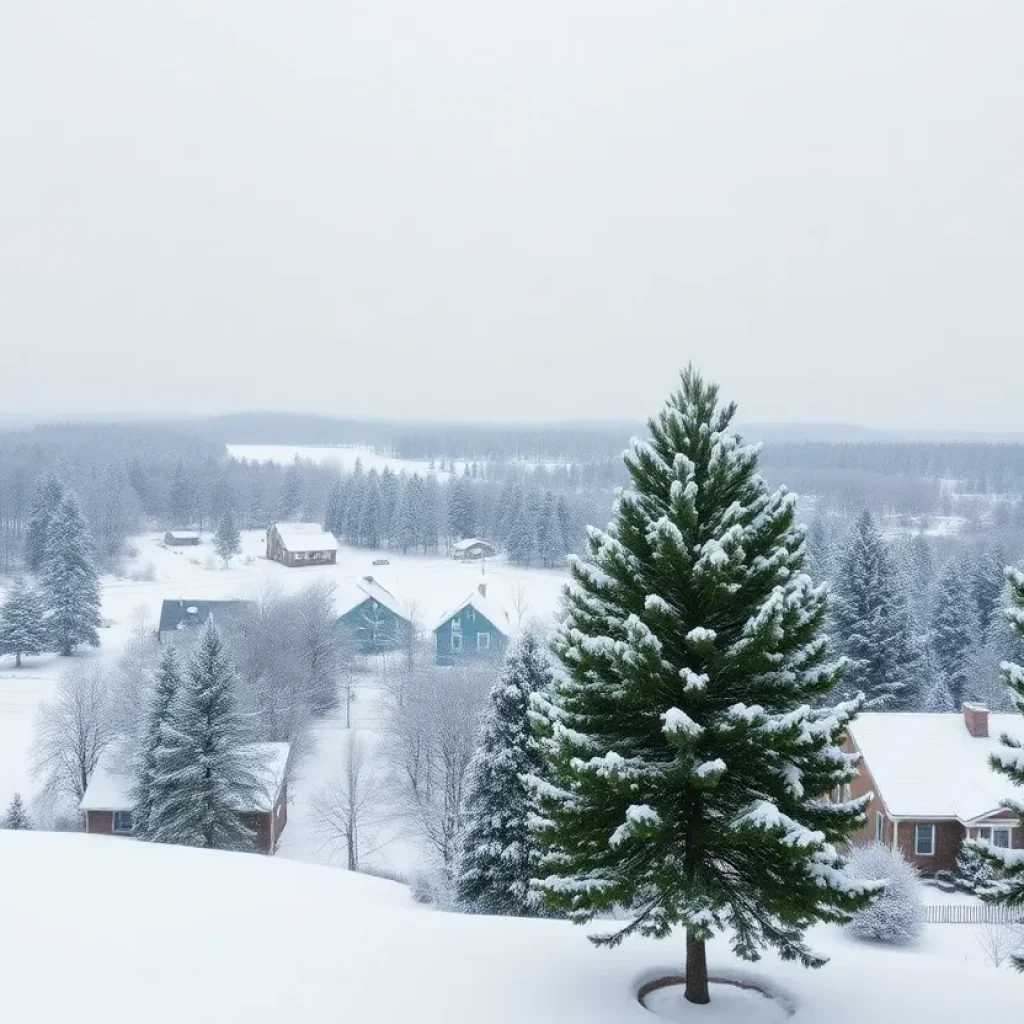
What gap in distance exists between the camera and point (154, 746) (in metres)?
23.9

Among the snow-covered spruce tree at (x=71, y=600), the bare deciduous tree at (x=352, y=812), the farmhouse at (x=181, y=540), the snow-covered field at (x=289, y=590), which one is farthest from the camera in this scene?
the farmhouse at (x=181, y=540)

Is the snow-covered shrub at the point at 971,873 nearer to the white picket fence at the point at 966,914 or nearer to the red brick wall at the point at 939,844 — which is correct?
the red brick wall at the point at 939,844

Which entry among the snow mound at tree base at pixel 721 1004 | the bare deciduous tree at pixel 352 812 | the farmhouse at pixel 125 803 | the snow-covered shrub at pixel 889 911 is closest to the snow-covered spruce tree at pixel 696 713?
the snow mound at tree base at pixel 721 1004

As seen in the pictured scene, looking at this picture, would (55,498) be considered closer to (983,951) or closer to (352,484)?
(352,484)

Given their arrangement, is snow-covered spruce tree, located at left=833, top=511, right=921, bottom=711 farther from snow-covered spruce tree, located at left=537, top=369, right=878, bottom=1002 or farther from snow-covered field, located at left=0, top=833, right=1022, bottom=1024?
snow-covered spruce tree, located at left=537, top=369, right=878, bottom=1002

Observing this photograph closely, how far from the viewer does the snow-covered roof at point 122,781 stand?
24.9 meters

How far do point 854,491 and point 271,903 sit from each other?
114m

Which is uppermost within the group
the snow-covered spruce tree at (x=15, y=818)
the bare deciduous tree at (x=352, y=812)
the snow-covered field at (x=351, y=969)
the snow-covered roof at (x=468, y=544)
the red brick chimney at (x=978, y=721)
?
the snow-covered field at (x=351, y=969)

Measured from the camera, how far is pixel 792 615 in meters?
9.36

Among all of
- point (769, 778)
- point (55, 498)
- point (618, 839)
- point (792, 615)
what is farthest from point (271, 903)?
point (55, 498)

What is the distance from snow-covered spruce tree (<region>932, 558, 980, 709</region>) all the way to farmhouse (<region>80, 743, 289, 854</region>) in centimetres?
2987

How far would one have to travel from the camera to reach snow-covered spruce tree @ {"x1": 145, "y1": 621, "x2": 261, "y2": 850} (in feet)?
73.6

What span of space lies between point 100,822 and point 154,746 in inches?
161

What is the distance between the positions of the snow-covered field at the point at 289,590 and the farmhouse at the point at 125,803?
1.12 metres
